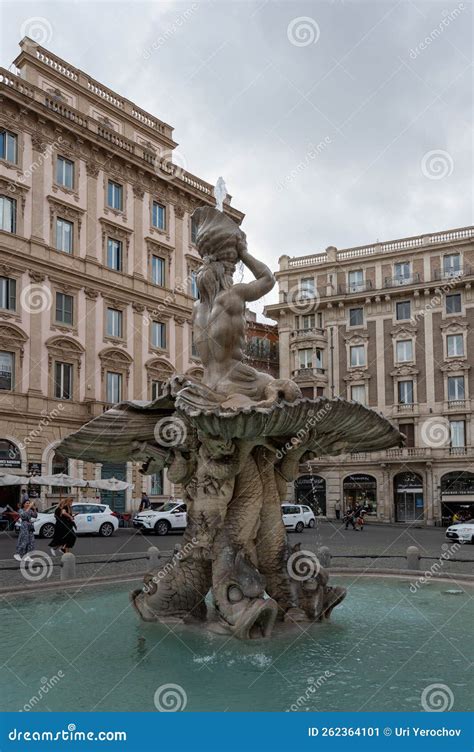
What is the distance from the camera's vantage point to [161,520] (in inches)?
1012

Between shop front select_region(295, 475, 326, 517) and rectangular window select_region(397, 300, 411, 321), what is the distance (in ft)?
39.8

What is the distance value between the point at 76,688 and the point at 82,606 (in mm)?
3552

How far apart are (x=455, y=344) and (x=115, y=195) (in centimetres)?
2330

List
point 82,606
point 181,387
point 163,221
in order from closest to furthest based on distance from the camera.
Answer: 1. point 181,387
2. point 82,606
3. point 163,221

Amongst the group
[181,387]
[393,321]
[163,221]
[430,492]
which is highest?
[163,221]

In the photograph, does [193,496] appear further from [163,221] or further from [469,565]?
[163,221]

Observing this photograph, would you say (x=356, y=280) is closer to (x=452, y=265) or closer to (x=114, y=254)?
(x=452, y=265)

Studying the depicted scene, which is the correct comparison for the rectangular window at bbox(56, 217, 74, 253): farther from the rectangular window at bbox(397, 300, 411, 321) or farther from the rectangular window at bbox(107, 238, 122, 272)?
the rectangular window at bbox(397, 300, 411, 321)

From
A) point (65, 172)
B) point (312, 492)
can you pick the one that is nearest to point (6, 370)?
point (65, 172)

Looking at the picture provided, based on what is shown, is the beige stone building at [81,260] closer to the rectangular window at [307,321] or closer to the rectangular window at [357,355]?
the rectangular window at [307,321]

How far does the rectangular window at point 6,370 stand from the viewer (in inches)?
1148

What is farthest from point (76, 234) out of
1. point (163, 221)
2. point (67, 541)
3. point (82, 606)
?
point (82, 606)

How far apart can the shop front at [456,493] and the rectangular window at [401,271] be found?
1338 cm

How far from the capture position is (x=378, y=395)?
45781mm
